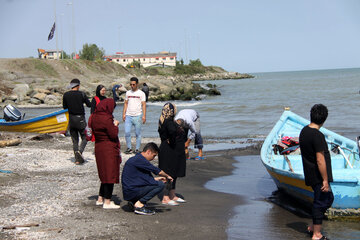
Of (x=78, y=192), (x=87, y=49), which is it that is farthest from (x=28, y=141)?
(x=87, y=49)

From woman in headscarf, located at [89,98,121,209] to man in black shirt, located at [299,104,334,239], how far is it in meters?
2.67

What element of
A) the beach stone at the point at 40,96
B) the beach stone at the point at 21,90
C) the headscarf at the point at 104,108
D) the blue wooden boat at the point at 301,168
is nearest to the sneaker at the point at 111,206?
the headscarf at the point at 104,108

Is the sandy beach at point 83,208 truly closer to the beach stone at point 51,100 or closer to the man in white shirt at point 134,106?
the man in white shirt at point 134,106

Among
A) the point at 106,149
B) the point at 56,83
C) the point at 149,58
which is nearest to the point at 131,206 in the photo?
the point at 106,149

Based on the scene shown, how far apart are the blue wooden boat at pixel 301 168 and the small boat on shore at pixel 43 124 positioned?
26.2 feet

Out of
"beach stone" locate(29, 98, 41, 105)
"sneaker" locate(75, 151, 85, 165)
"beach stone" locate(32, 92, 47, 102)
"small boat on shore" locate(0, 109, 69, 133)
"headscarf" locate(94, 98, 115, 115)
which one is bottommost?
"sneaker" locate(75, 151, 85, 165)

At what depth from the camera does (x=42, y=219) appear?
566 centimetres

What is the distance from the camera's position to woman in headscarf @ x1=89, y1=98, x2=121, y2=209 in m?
6.22

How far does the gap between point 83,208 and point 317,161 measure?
3.36m

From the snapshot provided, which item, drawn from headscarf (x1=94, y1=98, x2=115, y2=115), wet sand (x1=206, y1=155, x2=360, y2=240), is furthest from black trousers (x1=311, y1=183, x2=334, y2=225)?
headscarf (x1=94, y1=98, x2=115, y2=115)

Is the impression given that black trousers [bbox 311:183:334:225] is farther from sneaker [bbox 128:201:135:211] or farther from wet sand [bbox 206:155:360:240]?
sneaker [bbox 128:201:135:211]

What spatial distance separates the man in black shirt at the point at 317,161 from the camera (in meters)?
Result: 4.93

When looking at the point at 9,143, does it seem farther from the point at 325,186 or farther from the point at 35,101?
the point at 35,101

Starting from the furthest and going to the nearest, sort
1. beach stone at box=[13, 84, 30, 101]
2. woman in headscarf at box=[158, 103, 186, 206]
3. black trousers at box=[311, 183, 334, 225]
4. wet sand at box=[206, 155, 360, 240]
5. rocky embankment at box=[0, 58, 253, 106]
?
beach stone at box=[13, 84, 30, 101]
rocky embankment at box=[0, 58, 253, 106]
woman in headscarf at box=[158, 103, 186, 206]
wet sand at box=[206, 155, 360, 240]
black trousers at box=[311, 183, 334, 225]
